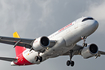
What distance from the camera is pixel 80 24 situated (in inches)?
1380

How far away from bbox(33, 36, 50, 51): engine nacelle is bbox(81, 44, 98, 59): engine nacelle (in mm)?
9752

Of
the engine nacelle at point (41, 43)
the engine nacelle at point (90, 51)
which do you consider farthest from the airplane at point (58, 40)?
the engine nacelle at point (90, 51)

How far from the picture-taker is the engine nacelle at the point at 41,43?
35797 millimetres

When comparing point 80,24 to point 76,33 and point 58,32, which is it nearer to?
point 76,33

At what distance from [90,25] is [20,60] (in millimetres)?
15964

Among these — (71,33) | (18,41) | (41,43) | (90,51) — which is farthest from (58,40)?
(90,51)

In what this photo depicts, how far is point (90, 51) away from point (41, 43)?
10.9m

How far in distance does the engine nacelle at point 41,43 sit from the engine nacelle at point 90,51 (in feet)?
32.0

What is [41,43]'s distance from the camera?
36.0 m

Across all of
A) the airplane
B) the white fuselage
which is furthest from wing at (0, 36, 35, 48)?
the white fuselage

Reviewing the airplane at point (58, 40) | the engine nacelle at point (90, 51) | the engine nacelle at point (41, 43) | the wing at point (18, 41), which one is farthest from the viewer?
the engine nacelle at point (90, 51)

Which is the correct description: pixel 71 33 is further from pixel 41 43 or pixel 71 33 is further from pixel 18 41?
pixel 18 41

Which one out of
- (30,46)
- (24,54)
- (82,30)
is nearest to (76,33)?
(82,30)

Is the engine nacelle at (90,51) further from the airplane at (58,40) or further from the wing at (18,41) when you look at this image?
the wing at (18,41)
